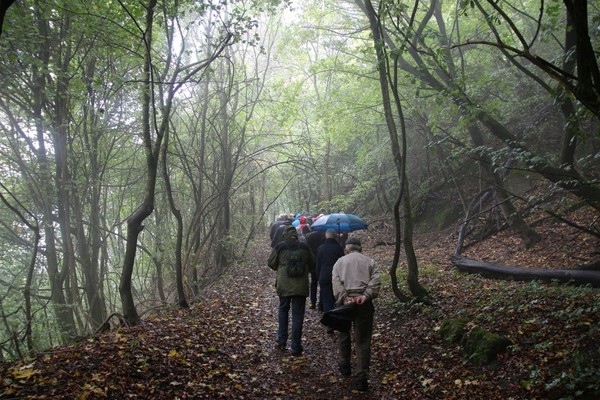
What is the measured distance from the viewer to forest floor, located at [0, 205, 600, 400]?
4.52m

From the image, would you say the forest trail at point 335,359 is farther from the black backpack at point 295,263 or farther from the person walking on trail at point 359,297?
the black backpack at point 295,263

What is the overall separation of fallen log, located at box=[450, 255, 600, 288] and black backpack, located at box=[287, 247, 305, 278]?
565 cm

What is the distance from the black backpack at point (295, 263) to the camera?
7.02m

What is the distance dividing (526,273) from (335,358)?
535cm

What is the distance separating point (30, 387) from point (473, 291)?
7.88 meters

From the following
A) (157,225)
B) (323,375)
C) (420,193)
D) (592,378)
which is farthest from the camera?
(420,193)

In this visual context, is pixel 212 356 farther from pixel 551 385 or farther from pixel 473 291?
pixel 473 291

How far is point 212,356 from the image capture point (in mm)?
6395

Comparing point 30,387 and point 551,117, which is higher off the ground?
point 551,117

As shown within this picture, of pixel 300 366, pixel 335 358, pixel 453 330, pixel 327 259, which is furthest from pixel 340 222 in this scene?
pixel 300 366

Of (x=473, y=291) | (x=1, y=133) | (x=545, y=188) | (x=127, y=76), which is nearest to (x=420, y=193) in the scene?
(x=545, y=188)

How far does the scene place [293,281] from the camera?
23.1ft

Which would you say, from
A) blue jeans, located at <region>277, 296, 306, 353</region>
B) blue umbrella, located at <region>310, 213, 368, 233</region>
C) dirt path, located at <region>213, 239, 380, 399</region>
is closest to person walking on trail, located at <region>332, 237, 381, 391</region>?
dirt path, located at <region>213, 239, 380, 399</region>

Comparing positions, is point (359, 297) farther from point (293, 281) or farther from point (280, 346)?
point (280, 346)
